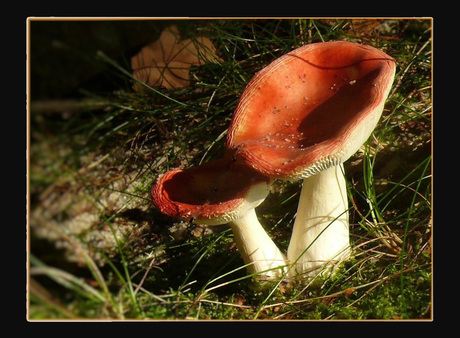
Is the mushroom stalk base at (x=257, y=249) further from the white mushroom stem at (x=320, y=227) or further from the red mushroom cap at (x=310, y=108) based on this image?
the red mushroom cap at (x=310, y=108)

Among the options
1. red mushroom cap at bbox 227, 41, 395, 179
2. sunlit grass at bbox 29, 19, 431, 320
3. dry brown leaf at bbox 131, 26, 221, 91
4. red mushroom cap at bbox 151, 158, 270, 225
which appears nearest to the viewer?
red mushroom cap at bbox 227, 41, 395, 179

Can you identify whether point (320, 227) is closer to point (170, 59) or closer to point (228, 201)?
point (228, 201)

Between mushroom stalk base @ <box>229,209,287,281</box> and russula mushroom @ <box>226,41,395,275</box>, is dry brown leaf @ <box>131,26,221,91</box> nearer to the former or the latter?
russula mushroom @ <box>226,41,395,275</box>

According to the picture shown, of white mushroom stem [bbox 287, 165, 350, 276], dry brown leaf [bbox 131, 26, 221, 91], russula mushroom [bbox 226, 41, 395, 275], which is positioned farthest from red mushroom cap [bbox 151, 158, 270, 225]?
dry brown leaf [bbox 131, 26, 221, 91]

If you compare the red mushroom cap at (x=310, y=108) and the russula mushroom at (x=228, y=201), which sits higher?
the red mushroom cap at (x=310, y=108)

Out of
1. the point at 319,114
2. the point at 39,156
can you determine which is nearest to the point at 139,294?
the point at 39,156

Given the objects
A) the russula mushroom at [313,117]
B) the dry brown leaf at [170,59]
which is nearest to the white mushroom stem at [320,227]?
the russula mushroom at [313,117]

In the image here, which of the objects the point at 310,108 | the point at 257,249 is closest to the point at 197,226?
the point at 257,249
